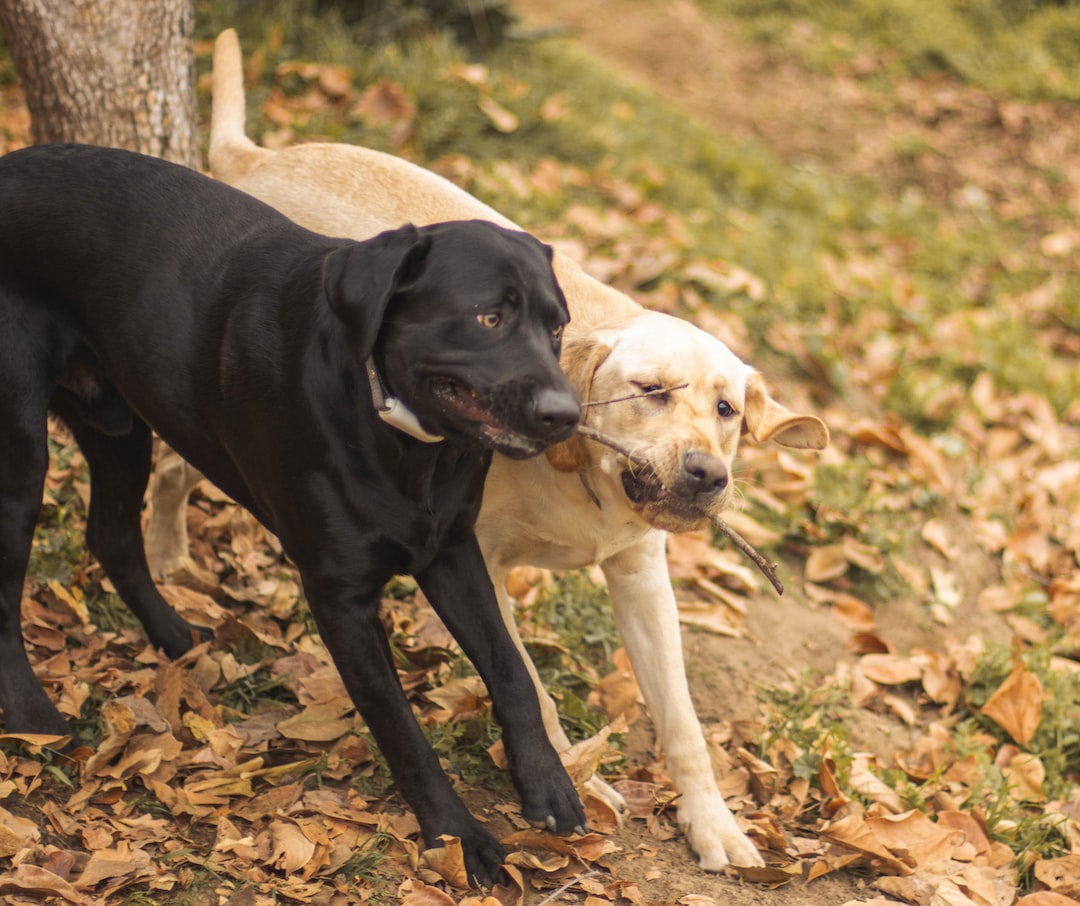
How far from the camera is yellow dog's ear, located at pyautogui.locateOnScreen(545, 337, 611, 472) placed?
10.5ft

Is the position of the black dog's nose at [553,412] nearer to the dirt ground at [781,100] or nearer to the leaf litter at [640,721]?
the leaf litter at [640,721]

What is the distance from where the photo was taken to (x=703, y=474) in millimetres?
2926

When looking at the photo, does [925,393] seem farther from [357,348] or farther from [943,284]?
[357,348]

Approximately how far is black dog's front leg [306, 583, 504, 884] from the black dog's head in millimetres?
548

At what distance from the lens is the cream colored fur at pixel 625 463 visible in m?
3.14

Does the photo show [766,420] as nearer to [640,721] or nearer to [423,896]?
[640,721]

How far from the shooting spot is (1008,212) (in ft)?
28.5

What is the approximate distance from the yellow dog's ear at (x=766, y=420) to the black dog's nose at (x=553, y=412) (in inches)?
41.4

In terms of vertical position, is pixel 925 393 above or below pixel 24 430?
below

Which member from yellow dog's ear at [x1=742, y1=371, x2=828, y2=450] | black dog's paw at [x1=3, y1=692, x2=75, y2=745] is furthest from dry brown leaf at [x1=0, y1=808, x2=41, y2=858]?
yellow dog's ear at [x1=742, y1=371, x2=828, y2=450]

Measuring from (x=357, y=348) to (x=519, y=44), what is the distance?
5.79 metres

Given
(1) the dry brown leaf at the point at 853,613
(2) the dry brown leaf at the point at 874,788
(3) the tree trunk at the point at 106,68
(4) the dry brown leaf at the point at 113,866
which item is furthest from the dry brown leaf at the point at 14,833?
(1) the dry brown leaf at the point at 853,613

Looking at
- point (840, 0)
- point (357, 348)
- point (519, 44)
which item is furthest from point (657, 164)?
point (357, 348)

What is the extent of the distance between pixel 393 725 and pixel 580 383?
3.44 ft
